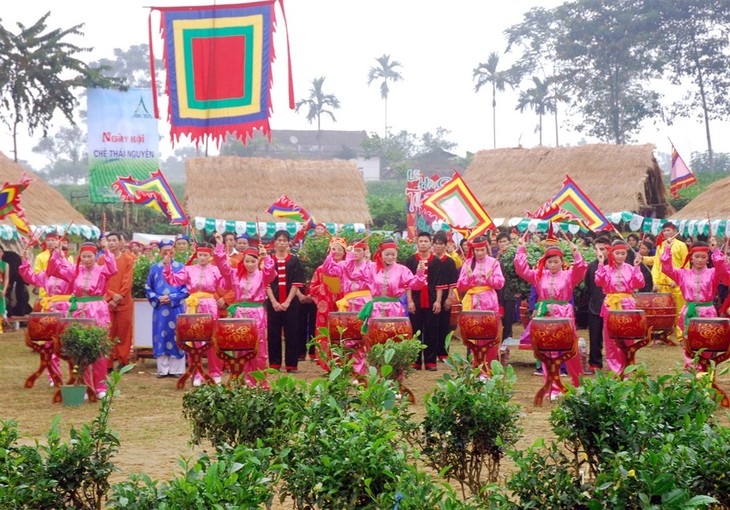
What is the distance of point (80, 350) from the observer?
9.85m

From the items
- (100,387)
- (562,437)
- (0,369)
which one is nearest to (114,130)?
(0,369)

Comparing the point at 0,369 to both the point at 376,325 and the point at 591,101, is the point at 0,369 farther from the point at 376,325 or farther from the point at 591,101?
the point at 591,101

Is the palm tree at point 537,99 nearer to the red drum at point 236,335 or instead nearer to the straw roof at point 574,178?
the straw roof at point 574,178

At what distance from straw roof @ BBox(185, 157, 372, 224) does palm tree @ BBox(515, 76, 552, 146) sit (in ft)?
74.7

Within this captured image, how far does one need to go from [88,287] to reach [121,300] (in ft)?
7.03

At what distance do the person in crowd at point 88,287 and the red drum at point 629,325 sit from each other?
5148mm

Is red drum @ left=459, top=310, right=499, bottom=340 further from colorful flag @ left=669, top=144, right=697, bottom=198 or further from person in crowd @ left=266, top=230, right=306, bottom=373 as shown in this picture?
colorful flag @ left=669, top=144, right=697, bottom=198

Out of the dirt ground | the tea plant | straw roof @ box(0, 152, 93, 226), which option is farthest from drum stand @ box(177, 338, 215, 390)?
straw roof @ box(0, 152, 93, 226)

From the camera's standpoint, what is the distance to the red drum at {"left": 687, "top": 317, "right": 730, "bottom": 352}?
9219 millimetres

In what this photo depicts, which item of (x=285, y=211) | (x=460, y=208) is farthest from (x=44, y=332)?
(x=285, y=211)

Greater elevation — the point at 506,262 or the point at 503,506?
the point at 506,262

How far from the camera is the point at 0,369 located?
42.9 ft

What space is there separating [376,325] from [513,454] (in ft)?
17.0

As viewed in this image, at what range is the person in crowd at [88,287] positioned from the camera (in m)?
10.5
